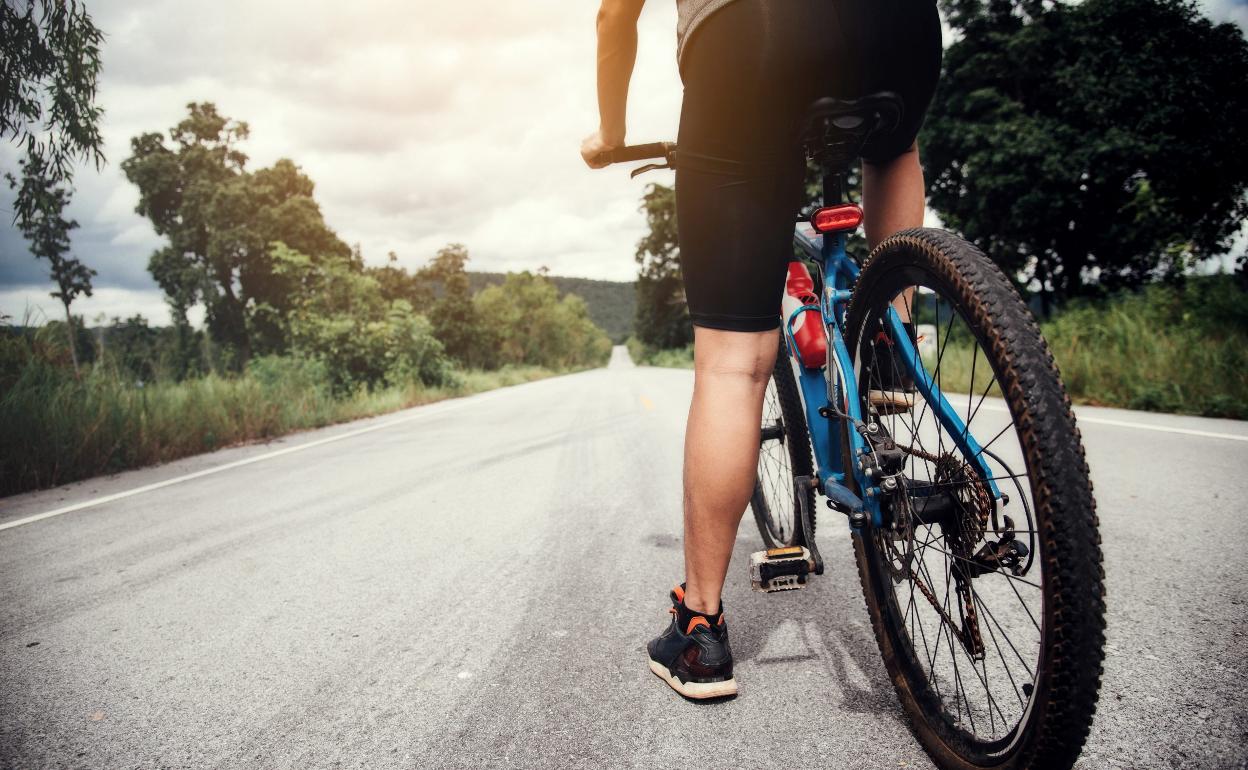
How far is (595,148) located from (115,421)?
21.5 feet

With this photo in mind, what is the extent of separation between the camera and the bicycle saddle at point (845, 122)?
3.92ft

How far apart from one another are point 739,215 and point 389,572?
1994mm

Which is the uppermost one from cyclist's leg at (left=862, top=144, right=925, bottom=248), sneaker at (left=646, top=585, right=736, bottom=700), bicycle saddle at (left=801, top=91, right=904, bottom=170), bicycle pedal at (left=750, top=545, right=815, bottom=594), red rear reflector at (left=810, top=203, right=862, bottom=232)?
bicycle saddle at (left=801, top=91, right=904, bottom=170)

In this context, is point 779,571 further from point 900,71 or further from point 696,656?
point 900,71

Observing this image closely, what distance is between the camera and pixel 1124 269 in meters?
19.1

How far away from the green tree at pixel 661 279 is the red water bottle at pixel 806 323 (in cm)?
3920

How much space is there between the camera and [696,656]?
1.41 meters

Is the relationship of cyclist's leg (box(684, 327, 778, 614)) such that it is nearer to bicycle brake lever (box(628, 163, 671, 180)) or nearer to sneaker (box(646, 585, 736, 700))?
sneaker (box(646, 585, 736, 700))

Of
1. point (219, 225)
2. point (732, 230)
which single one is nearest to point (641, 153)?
point (732, 230)

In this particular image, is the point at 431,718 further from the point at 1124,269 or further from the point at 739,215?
the point at 1124,269

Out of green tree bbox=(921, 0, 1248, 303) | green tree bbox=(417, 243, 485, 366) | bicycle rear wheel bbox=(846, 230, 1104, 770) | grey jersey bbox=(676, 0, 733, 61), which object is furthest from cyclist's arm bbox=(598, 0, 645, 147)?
green tree bbox=(417, 243, 485, 366)

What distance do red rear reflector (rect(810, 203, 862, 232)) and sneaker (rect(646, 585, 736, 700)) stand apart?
3.20 feet

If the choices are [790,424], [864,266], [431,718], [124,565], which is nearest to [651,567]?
[790,424]

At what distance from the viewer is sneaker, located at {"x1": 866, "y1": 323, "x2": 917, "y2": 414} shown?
1.43 m
